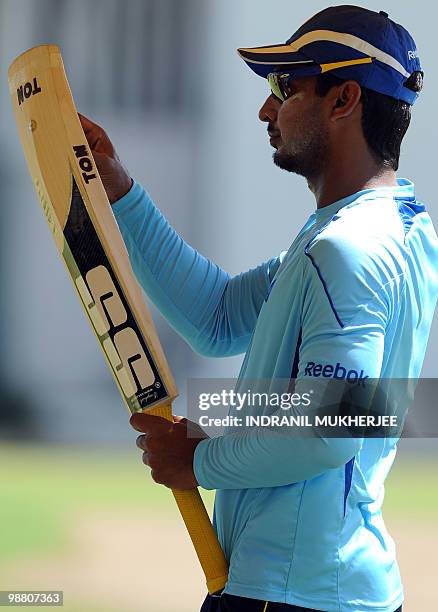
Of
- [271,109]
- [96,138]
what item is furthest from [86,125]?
[271,109]

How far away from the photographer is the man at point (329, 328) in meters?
1.43

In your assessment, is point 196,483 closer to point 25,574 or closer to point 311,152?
point 311,152

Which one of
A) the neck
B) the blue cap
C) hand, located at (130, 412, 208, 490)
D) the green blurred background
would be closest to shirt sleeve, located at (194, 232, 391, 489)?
hand, located at (130, 412, 208, 490)

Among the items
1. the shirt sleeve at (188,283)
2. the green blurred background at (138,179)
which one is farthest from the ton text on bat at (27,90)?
the green blurred background at (138,179)

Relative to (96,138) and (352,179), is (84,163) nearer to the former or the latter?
(96,138)

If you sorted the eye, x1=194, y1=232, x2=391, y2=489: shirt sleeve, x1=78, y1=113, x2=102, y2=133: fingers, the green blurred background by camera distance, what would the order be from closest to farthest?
x1=194, y1=232, x2=391, y2=489: shirt sleeve < the eye < x1=78, y1=113, x2=102, y2=133: fingers < the green blurred background

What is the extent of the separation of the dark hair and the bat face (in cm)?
44

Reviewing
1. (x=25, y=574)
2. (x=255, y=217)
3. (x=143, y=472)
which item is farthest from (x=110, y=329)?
(x=255, y=217)

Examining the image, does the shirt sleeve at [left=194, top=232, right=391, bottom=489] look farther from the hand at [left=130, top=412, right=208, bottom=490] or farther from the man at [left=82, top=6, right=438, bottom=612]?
the hand at [left=130, top=412, right=208, bottom=490]

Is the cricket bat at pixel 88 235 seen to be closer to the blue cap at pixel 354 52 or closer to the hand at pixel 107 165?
the hand at pixel 107 165

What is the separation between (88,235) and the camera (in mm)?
1752

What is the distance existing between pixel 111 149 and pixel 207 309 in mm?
359

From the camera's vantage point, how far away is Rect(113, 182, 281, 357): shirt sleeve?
190 centimetres

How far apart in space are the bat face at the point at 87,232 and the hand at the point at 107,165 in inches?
3.2
